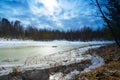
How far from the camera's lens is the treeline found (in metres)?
82.6

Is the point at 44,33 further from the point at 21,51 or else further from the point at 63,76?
the point at 63,76

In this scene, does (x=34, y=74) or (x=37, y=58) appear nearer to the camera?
(x=34, y=74)

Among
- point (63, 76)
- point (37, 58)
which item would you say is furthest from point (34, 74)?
point (37, 58)

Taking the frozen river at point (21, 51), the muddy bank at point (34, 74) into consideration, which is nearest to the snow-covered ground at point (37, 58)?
the frozen river at point (21, 51)

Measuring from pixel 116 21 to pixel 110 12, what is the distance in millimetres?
493

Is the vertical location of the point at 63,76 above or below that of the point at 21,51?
below

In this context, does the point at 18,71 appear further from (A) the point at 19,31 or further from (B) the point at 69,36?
(B) the point at 69,36

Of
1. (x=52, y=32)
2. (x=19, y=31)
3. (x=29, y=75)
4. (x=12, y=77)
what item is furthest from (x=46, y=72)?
(x=52, y=32)

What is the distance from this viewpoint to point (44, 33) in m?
93.8

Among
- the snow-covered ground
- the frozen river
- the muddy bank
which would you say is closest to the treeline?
the frozen river

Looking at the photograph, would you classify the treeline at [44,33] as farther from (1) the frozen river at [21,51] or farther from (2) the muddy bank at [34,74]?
(2) the muddy bank at [34,74]

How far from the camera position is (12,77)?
9.60m

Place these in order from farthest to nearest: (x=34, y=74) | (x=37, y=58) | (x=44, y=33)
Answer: (x=44, y=33) < (x=37, y=58) < (x=34, y=74)

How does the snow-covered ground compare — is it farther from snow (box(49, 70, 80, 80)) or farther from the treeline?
the treeline
